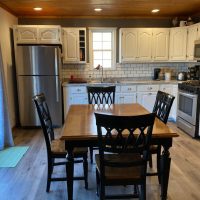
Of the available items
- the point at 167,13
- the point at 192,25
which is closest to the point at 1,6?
the point at 167,13

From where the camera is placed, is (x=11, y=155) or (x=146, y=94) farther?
(x=146, y=94)

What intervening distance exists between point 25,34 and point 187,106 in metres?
3.46

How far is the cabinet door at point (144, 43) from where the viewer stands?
4.97m

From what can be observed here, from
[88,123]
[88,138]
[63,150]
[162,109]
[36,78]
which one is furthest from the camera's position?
[36,78]

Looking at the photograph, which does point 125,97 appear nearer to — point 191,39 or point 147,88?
point 147,88

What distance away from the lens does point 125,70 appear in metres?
5.41

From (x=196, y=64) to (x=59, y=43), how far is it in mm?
3141

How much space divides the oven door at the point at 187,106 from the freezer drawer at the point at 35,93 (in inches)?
95.8

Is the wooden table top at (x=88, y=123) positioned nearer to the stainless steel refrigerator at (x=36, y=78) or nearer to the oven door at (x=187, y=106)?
the oven door at (x=187, y=106)

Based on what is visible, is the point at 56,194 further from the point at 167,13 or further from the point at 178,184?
the point at 167,13

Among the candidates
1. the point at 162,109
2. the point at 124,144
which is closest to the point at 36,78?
the point at 162,109

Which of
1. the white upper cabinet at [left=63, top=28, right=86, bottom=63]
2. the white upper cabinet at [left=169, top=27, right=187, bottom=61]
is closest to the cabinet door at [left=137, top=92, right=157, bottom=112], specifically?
the white upper cabinet at [left=169, top=27, right=187, bottom=61]

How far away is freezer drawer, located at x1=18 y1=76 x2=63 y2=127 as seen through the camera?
444cm

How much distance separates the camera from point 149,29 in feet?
16.3
